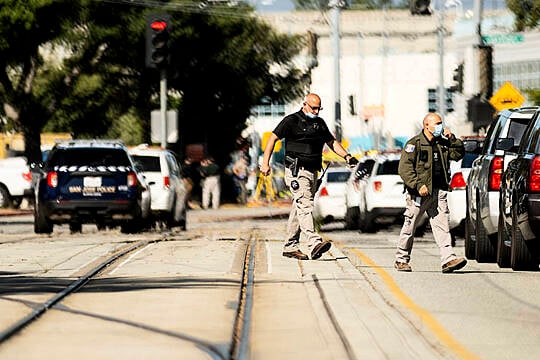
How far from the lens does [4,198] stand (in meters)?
45.6

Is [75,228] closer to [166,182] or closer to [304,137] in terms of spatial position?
[166,182]

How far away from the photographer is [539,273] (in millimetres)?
17078

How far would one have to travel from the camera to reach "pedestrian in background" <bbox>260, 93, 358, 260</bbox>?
18172mm

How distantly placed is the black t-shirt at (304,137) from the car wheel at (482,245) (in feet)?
6.86

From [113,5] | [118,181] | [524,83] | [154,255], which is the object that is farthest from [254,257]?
[524,83]

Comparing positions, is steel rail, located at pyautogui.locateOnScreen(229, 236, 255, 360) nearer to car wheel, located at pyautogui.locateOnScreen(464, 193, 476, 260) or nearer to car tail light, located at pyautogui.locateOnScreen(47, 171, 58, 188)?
car wheel, located at pyautogui.locateOnScreen(464, 193, 476, 260)

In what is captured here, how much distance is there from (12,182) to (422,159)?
99.2ft

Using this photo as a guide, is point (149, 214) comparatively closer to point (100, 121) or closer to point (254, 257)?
point (254, 257)

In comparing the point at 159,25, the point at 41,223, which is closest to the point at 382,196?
the point at 41,223

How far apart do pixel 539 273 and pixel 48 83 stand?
34543 millimetres

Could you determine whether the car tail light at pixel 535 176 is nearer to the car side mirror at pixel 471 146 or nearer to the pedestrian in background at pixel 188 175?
the car side mirror at pixel 471 146

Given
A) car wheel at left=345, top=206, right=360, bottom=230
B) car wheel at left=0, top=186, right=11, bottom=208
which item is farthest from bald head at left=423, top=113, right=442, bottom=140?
car wheel at left=0, top=186, right=11, bottom=208

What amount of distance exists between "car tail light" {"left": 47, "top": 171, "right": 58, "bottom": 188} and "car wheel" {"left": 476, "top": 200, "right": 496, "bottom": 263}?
9866 mm

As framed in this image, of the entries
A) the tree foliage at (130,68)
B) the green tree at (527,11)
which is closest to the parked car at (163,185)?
the green tree at (527,11)
